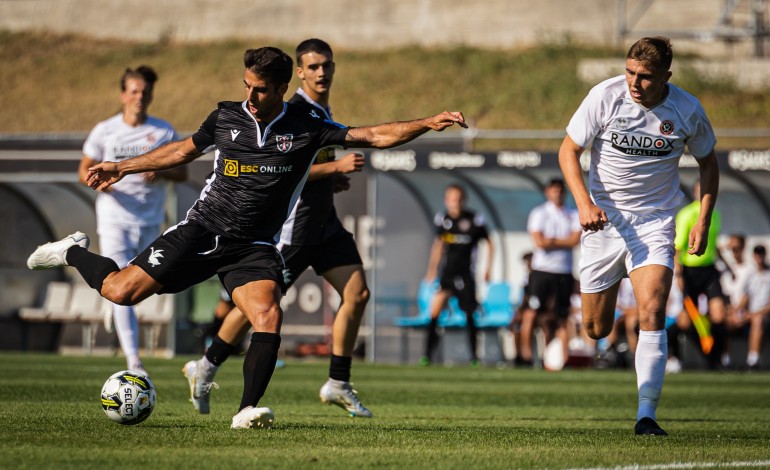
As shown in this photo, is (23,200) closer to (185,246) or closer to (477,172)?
(477,172)

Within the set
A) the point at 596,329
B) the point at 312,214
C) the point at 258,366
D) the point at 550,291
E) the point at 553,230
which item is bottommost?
the point at 258,366

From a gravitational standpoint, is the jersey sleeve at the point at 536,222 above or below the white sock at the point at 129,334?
above

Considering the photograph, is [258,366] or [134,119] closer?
[258,366]

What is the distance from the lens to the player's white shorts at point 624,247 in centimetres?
832

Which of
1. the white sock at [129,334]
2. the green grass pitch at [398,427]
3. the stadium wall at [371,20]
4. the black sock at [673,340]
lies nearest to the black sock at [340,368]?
the green grass pitch at [398,427]

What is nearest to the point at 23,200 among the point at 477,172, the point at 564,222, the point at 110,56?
the point at 477,172

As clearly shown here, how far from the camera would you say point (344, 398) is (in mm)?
9234

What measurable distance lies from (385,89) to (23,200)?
1851cm

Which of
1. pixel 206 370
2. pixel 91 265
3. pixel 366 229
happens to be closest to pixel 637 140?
pixel 206 370

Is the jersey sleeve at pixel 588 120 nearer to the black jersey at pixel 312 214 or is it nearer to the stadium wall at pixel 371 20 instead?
the black jersey at pixel 312 214

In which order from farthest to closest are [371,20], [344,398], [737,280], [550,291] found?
[371,20] < [737,280] < [550,291] < [344,398]

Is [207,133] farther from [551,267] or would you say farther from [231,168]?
[551,267]

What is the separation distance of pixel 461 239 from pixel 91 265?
11285 millimetres

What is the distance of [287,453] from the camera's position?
6.27m
